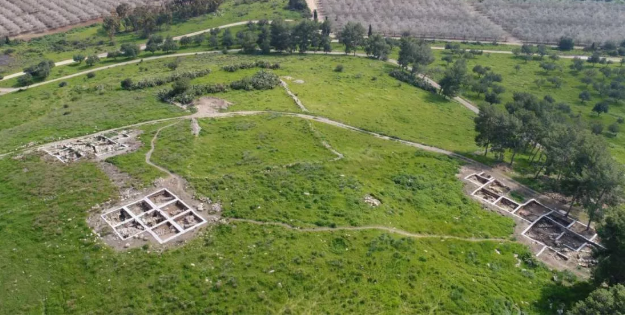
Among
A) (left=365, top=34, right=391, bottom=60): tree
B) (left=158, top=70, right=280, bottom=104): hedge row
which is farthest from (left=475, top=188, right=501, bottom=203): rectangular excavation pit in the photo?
(left=365, top=34, right=391, bottom=60): tree

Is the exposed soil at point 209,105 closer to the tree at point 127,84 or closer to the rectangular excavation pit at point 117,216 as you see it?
the tree at point 127,84

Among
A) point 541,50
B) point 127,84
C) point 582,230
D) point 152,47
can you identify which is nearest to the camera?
point 582,230

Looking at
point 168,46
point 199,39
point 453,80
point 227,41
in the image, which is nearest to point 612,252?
point 453,80

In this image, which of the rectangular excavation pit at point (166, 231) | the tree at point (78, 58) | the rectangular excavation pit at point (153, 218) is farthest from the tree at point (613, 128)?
the tree at point (78, 58)

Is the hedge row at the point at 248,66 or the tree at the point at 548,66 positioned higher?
the hedge row at the point at 248,66

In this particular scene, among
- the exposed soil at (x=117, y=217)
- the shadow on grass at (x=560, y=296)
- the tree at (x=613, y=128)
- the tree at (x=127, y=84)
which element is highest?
the tree at (x=127, y=84)

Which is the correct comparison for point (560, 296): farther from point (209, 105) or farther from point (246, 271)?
point (209, 105)
